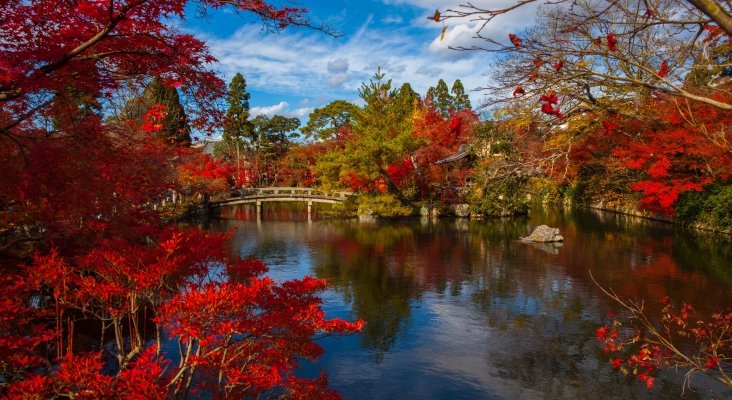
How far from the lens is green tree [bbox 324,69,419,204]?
2500 cm

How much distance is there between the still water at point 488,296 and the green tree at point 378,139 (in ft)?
14.9

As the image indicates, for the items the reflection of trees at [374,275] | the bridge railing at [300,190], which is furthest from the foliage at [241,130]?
the reflection of trees at [374,275]

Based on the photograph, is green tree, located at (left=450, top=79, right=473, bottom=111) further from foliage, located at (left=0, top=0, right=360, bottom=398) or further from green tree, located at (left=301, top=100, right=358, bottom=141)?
foliage, located at (left=0, top=0, right=360, bottom=398)

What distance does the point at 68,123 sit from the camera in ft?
18.8

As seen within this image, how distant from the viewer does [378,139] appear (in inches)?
990

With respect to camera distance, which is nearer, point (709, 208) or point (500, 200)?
point (709, 208)

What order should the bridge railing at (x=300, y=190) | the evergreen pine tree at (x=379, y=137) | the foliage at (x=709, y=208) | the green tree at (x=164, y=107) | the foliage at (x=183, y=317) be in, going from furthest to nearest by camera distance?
the bridge railing at (x=300, y=190) → the evergreen pine tree at (x=379, y=137) → the foliage at (x=709, y=208) → the green tree at (x=164, y=107) → the foliage at (x=183, y=317)

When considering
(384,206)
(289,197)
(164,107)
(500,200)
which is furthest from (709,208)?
(289,197)

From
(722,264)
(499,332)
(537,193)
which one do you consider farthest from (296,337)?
(537,193)

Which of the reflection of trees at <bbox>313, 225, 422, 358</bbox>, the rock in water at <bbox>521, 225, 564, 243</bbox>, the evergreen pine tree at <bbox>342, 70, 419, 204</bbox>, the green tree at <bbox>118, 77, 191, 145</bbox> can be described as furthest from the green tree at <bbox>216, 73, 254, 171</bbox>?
the rock in water at <bbox>521, 225, 564, 243</bbox>

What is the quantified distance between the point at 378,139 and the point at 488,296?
14987 mm

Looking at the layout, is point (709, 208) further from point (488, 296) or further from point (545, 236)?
point (488, 296)

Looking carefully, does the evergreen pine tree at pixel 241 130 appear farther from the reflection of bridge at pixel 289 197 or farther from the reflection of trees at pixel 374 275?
the reflection of trees at pixel 374 275

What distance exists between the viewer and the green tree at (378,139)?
25000 millimetres
